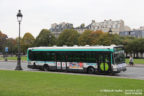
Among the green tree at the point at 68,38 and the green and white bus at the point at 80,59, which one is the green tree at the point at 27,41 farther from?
the green and white bus at the point at 80,59

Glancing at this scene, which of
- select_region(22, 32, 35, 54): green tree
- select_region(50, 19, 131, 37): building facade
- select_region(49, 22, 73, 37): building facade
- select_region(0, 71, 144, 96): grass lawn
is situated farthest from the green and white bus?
select_region(49, 22, 73, 37): building facade

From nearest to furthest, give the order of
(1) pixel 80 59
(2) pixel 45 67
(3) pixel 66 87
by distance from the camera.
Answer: (3) pixel 66 87 < (1) pixel 80 59 < (2) pixel 45 67

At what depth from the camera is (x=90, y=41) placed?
8325cm

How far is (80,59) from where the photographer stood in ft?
73.0

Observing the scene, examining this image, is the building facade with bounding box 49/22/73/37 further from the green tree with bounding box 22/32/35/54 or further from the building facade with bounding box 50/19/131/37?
the green tree with bounding box 22/32/35/54

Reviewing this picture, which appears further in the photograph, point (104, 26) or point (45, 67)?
point (104, 26)

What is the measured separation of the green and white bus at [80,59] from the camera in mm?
20266

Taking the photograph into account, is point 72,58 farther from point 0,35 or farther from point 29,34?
point 0,35

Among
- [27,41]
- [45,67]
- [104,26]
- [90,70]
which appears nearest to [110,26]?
[104,26]

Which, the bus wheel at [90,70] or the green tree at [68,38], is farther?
the green tree at [68,38]

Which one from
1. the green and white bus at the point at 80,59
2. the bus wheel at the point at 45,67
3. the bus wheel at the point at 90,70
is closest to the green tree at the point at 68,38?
the green and white bus at the point at 80,59

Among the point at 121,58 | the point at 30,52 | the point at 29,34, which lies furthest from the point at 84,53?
the point at 29,34

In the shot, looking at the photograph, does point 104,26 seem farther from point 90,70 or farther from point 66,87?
point 66,87

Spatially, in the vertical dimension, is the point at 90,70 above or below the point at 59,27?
below
